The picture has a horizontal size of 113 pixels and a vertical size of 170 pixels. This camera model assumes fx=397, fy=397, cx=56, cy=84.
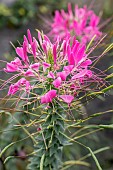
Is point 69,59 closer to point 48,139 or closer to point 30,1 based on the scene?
point 48,139

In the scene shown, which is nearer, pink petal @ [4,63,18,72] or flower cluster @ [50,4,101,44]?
pink petal @ [4,63,18,72]

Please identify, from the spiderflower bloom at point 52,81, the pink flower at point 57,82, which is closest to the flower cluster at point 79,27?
the spiderflower bloom at point 52,81

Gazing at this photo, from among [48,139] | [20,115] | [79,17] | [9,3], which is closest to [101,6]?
[9,3]

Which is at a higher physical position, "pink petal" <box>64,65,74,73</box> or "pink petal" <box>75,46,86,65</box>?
"pink petal" <box>75,46,86,65</box>

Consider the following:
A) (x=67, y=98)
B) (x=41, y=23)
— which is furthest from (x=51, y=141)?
(x=41, y=23)

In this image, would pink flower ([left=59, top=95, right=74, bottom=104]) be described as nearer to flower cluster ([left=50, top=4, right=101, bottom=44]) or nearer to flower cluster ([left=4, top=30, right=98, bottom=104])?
flower cluster ([left=4, top=30, right=98, bottom=104])

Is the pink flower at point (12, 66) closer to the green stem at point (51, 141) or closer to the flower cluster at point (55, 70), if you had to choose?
the flower cluster at point (55, 70)

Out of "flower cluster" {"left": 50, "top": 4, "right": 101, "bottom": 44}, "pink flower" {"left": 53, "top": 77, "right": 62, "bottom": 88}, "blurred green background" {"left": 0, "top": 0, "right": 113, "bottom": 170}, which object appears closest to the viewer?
"pink flower" {"left": 53, "top": 77, "right": 62, "bottom": 88}

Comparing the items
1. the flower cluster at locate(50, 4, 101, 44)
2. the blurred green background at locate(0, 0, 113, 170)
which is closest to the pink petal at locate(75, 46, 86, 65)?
the flower cluster at locate(50, 4, 101, 44)

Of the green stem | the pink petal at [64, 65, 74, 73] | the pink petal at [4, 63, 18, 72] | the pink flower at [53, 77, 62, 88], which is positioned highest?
the pink petal at [4, 63, 18, 72]
